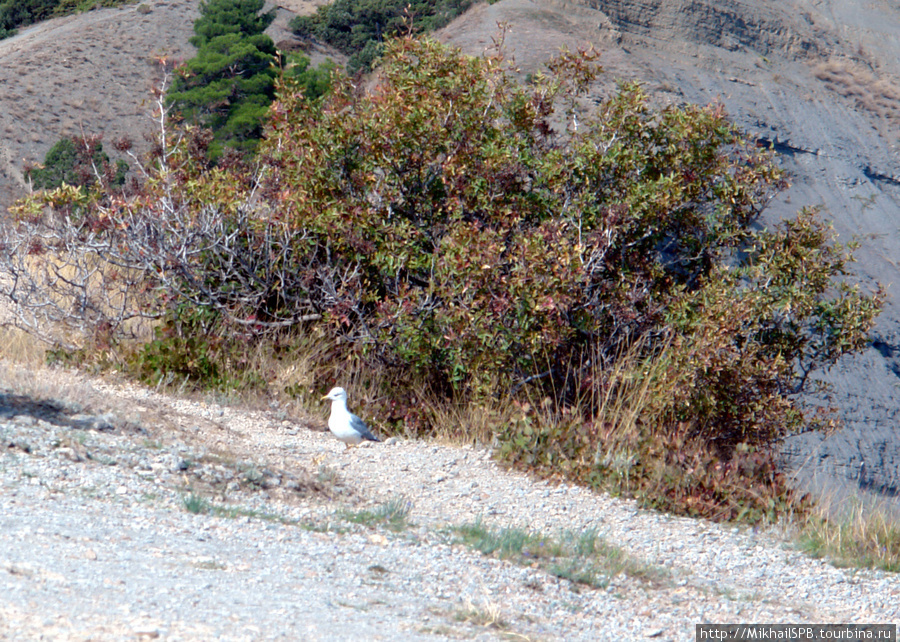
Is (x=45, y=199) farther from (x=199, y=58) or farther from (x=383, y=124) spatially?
(x=199, y=58)

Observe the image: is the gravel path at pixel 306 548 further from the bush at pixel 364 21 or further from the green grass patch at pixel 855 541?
the bush at pixel 364 21

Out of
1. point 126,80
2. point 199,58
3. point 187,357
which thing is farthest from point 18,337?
point 126,80

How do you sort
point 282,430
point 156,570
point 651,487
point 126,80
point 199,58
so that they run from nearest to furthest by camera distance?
point 156,570
point 651,487
point 282,430
point 199,58
point 126,80

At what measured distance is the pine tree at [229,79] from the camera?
1962 centimetres

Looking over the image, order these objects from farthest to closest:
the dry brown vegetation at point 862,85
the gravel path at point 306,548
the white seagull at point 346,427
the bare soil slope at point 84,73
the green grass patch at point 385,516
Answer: the bare soil slope at point 84,73 < the dry brown vegetation at point 862,85 < the white seagull at point 346,427 < the green grass patch at point 385,516 < the gravel path at point 306,548

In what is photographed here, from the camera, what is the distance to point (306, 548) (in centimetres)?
385

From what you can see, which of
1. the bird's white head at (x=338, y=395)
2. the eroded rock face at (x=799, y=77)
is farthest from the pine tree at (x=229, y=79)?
the bird's white head at (x=338, y=395)

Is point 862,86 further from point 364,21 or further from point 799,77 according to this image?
point 364,21

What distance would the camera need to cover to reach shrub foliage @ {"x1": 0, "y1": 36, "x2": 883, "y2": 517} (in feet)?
22.8

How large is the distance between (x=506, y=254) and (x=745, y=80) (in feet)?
56.9

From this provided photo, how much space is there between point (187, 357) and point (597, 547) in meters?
4.21

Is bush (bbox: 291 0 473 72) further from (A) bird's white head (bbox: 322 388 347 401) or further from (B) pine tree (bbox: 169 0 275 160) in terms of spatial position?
(A) bird's white head (bbox: 322 388 347 401)

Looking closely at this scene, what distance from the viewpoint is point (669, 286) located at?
7914mm

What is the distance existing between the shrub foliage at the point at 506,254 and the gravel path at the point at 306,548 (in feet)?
3.87
